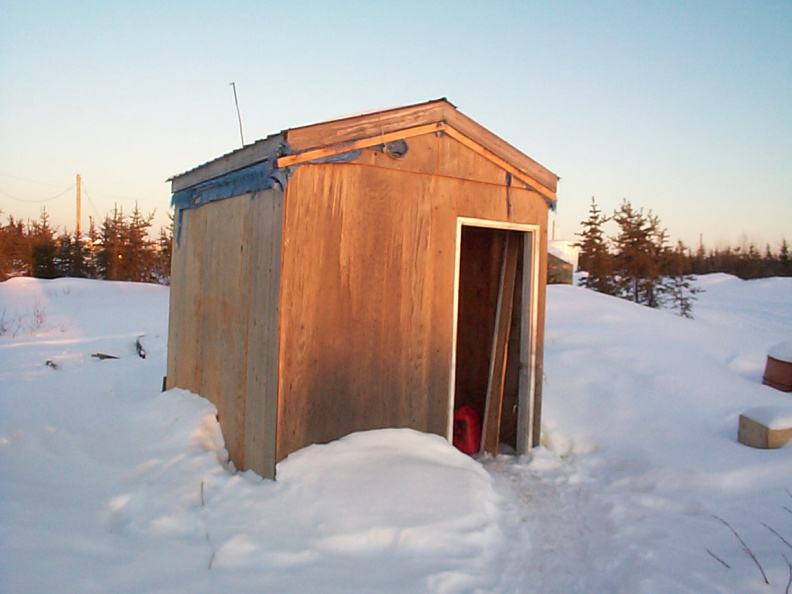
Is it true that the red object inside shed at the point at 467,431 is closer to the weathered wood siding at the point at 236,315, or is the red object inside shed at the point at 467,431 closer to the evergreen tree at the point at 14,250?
the weathered wood siding at the point at 236,315

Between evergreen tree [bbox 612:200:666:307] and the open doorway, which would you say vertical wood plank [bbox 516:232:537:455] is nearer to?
the open doorway

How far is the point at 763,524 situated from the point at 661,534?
0.62 metres

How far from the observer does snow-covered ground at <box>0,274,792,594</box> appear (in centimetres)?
289

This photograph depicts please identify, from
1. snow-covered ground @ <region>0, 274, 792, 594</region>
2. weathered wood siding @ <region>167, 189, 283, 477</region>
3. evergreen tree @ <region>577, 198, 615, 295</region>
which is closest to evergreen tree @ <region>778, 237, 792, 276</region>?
evergreen tree @ <region>577, 198, 615, 295</region>

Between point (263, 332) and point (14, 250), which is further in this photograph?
point (14, 250)

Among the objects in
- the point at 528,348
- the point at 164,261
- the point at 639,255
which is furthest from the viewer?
the point at 164,261

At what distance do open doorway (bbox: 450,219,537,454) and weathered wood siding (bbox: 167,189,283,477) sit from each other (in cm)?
170

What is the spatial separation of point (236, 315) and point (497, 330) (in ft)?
9.09

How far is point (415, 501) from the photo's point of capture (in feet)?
11.4

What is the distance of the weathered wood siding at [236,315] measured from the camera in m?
4.04

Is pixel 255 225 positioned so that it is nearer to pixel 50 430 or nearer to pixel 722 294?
pixel 50 430

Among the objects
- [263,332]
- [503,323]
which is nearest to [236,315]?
[263,332]

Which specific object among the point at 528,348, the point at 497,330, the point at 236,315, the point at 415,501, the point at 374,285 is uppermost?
the point at 374,285

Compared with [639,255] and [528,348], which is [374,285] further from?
[639,255]
